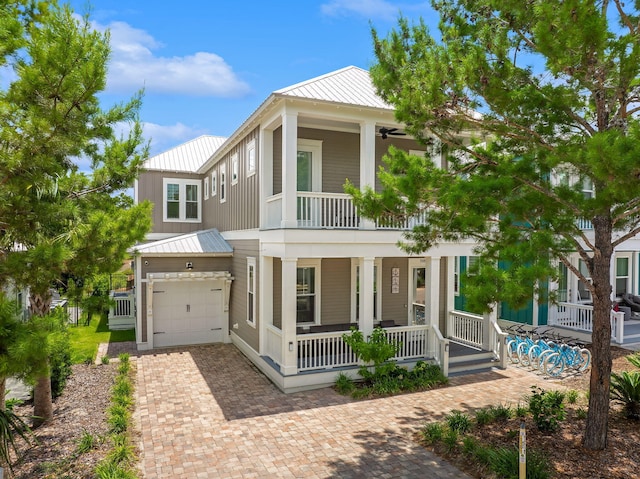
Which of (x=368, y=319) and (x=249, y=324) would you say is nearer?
(x=368, y=319)

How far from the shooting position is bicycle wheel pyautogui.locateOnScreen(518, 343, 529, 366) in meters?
12.3

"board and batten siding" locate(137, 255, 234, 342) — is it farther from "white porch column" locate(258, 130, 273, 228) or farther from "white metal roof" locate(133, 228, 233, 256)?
"white porch column" locate(258, 130, 273, 228)

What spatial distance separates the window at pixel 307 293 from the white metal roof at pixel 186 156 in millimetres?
10032

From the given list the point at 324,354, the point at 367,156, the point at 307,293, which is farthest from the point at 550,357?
the point at 367,156

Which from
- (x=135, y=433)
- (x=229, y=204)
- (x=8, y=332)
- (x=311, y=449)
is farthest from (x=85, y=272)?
(x=229, y=204)

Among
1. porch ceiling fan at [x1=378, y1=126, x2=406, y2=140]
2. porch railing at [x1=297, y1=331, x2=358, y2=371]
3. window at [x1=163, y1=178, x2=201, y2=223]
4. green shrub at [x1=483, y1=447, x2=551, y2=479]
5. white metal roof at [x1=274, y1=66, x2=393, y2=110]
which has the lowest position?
green shrub at [x1=483, y1=447, x2=551, y2=479]

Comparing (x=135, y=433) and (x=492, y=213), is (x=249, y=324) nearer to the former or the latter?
(x=135, y=433)

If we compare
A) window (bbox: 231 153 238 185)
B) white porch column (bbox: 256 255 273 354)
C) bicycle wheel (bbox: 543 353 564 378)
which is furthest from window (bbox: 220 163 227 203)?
bicycle wheel (bbox: 543 353 564 378)

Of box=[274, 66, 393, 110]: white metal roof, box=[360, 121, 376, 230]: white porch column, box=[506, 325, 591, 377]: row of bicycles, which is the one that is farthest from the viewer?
box=[506, 325, 591, 377]: row of bicycles

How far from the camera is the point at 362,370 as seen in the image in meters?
10.5

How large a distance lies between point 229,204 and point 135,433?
9.02 meters

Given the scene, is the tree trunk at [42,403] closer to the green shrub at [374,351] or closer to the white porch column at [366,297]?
the green shrub at [374,351]

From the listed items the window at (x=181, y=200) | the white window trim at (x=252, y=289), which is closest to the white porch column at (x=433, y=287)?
the white window trim at (x=252, y=289)

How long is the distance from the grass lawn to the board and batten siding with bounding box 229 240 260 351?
172 inches
